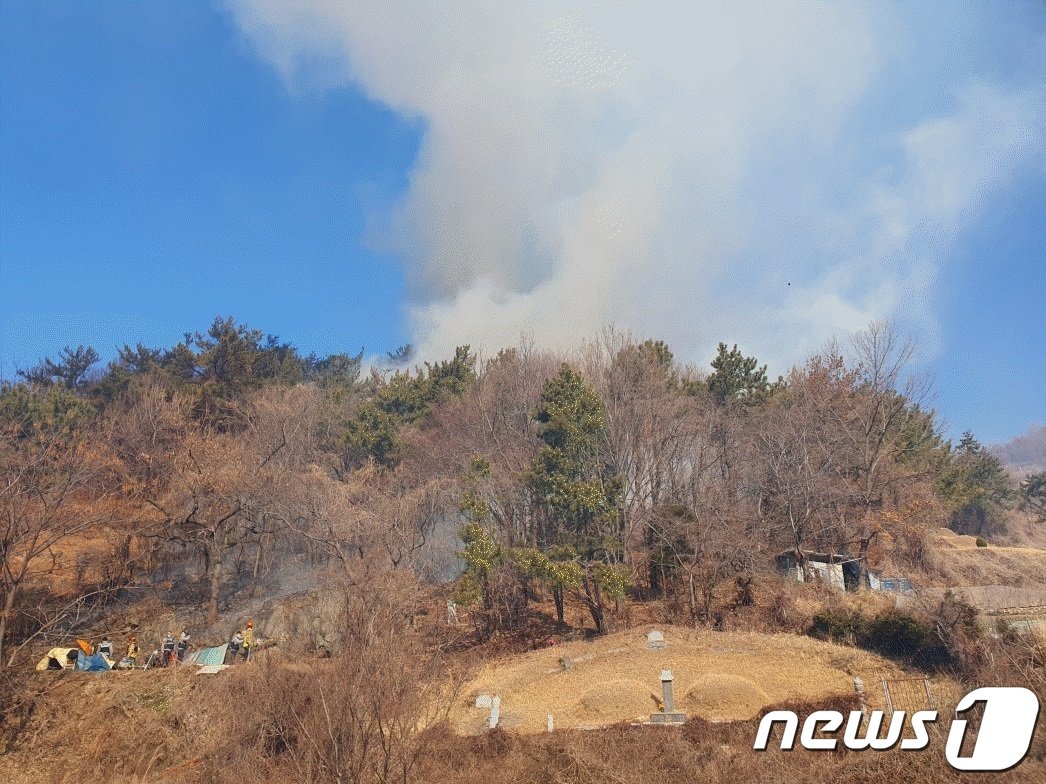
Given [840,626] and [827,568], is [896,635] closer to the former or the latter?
[840,626]

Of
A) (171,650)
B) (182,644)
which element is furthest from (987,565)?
(171,650)

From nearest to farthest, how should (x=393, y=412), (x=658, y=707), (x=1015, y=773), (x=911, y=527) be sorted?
(x=1015, y=773) < (x=658, y=707) < (x=911, y=527) < (x=393, y=412)

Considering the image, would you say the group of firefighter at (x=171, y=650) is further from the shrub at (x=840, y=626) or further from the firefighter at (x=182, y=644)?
the shrub at (x=840, y=626)

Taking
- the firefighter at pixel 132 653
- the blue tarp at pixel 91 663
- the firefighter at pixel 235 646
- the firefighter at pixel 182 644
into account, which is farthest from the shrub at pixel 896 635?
the blue tarp at pixel 91 663

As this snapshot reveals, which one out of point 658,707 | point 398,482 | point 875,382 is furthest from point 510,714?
point 875,382

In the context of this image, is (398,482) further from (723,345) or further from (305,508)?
(723,345)

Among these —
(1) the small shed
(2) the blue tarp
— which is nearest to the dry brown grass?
(1) the small shed

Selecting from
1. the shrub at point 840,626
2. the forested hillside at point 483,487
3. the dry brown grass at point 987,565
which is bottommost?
the shrub at point 840,626

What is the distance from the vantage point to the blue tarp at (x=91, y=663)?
2192 cm

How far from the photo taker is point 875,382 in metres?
38.8

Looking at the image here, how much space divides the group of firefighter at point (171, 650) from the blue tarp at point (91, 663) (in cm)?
79

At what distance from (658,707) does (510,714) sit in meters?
4.53

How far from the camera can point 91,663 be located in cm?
2219

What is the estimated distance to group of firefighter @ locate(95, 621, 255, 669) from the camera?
23866 mm
